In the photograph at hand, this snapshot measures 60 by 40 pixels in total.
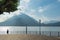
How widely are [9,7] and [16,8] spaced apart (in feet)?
8.69

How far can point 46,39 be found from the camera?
1162 inches

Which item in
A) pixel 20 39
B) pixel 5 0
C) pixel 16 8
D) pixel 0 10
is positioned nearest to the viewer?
pixel 5 0

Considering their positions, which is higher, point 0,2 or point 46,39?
point 0,2

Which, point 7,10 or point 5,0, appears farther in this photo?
point 7,10

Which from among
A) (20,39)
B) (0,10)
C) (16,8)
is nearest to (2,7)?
(0,10)

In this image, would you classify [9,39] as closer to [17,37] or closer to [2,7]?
[17,37]

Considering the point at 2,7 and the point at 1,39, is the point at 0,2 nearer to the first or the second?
the point at 2,7

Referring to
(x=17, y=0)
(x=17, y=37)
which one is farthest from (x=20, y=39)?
(x=17, y=0)

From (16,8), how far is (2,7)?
122 inches

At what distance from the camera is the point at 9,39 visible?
2923 centimetres

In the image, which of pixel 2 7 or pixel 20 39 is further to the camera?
pixel 20 39

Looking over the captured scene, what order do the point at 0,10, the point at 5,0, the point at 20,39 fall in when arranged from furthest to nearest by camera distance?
the point at 20,39 → the point at 0,10 → the point at 5,0

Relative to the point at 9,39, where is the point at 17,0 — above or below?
above

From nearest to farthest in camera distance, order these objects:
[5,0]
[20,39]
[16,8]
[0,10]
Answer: [5,0] → [0,10] → [16,8] → [20,39]
